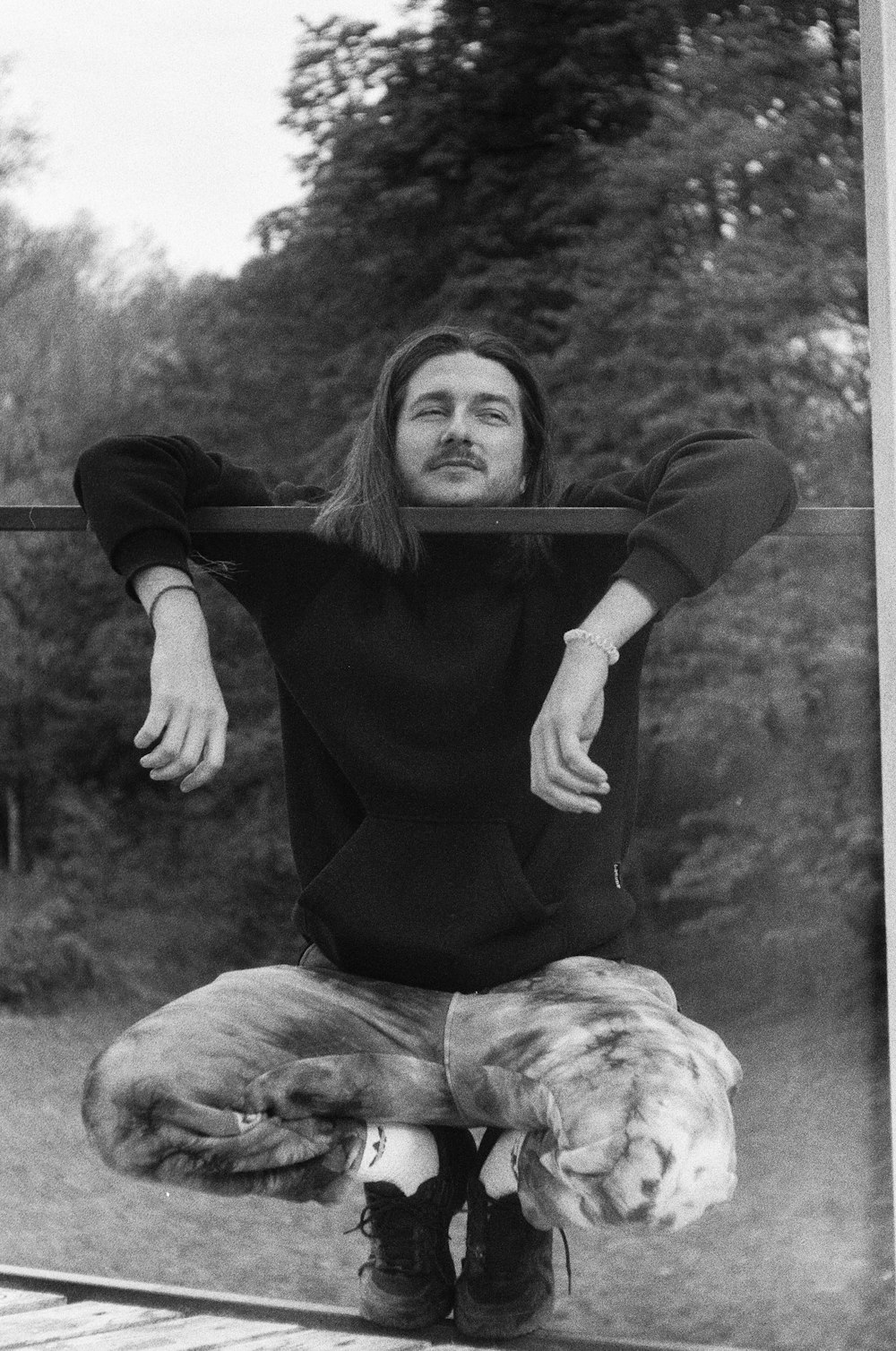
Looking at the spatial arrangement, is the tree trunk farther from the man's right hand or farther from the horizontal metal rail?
the man's right hand

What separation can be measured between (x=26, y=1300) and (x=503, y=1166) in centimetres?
57

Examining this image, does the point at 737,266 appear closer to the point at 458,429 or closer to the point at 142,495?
the point at 458,429

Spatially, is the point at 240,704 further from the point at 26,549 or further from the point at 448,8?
the point at 448,8

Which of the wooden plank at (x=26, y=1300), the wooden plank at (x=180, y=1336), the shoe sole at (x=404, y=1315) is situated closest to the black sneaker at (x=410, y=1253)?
the shoe sole at (x=404, y=1315)

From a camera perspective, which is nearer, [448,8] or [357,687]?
[357,687]

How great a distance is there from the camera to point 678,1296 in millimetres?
2020

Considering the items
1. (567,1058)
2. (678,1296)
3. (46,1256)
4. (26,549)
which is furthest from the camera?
(26,549)

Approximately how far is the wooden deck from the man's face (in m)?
0.81

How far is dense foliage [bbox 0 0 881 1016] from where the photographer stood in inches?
81.9

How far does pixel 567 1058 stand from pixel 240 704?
1.07m

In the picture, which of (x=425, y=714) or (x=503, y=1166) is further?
(x=425, y=714)

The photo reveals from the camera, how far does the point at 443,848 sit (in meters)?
1.57

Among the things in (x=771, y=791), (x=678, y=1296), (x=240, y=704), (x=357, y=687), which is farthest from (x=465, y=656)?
(x=678, y=1296)

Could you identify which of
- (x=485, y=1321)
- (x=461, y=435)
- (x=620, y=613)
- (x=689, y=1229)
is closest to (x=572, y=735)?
(x=620, y=613)
